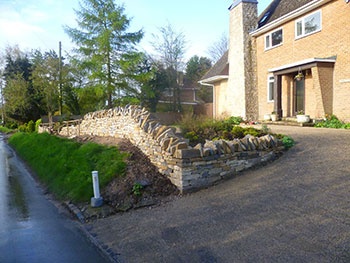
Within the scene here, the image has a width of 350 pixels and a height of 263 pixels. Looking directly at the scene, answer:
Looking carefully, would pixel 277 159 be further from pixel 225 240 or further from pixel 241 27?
pixel 241 27

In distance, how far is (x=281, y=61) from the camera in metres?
17.0

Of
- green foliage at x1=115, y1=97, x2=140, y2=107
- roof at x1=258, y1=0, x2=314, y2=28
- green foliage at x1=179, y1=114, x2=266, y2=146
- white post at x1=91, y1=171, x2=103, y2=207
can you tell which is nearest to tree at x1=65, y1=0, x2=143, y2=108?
green foliage at x1=115, y1=97, x2=140, y2=107

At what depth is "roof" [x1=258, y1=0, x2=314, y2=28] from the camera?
1601 centimetres

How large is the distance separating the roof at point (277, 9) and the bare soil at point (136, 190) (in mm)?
13234

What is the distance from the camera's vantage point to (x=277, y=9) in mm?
18469

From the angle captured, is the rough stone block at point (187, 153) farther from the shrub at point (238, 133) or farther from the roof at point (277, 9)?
the roof at point (277, 9)

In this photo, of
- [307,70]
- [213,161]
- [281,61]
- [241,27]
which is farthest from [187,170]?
[241,27]

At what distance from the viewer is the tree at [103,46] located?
22.0m

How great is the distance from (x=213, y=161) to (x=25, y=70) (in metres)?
41.7

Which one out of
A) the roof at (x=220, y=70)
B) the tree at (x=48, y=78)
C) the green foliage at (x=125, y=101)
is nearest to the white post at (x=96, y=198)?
the roof at (x=220, y=70)

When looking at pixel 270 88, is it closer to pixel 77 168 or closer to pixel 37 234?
pixel 77 168

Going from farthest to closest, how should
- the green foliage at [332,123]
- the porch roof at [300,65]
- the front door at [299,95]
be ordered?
the front door at [299,95] → the porch roof at [300,65] → the green foliage at [332,123]

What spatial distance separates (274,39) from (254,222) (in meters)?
16.0

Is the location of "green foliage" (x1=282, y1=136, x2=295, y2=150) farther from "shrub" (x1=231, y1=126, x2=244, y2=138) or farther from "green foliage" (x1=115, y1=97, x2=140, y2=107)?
"green foliage" (x1=115, y1=97, x2=140, y2=107)
